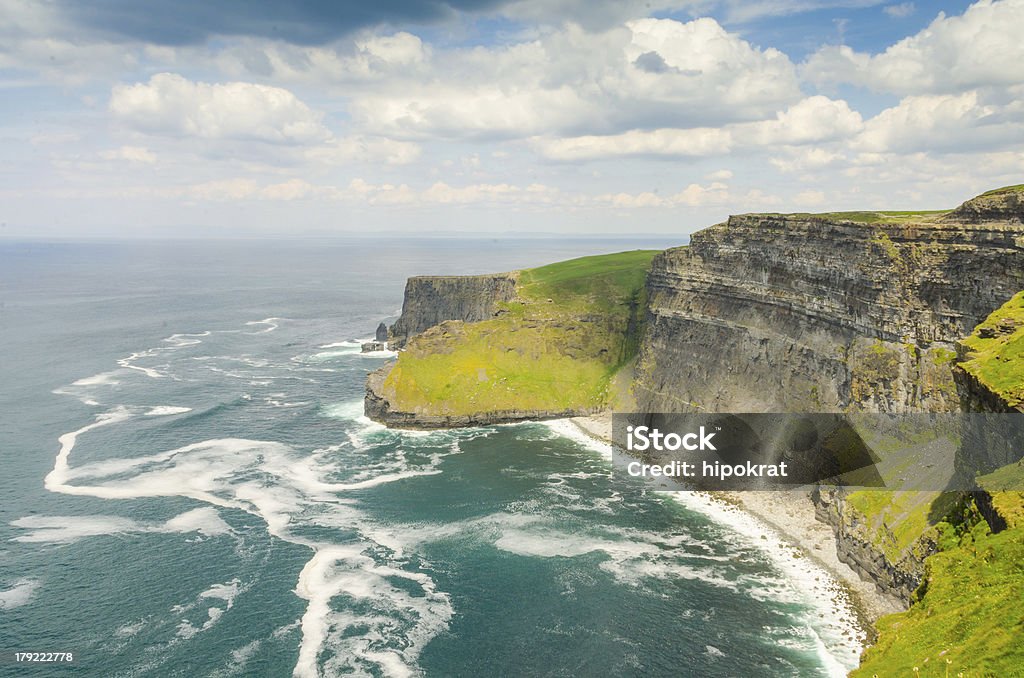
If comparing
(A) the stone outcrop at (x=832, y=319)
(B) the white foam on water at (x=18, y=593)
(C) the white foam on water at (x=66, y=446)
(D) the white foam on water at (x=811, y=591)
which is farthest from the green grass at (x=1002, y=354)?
(C) the white foam on water at (x=66, y=446)

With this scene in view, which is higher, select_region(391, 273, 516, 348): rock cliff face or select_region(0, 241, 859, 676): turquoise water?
select_region(391, 273, 516, 348): rock cliff face

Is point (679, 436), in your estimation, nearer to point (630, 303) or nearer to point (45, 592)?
point (630, 303)

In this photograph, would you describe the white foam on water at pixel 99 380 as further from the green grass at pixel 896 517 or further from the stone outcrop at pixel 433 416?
the green grass at pixel 896 517

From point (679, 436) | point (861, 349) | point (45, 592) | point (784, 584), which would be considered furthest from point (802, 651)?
point (45, 592)

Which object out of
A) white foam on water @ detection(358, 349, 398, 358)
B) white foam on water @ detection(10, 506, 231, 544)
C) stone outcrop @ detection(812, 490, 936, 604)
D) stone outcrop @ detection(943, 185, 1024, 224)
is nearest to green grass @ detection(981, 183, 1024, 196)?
stone outcrop @ detection(943, 185, 1024, 224)

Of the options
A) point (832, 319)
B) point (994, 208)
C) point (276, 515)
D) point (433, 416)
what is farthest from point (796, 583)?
point (433, 416)

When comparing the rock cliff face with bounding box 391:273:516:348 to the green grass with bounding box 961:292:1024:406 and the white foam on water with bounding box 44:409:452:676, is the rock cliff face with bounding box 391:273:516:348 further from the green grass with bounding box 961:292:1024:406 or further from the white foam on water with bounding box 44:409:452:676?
the green grass with bounding box 961:292:1024:406
